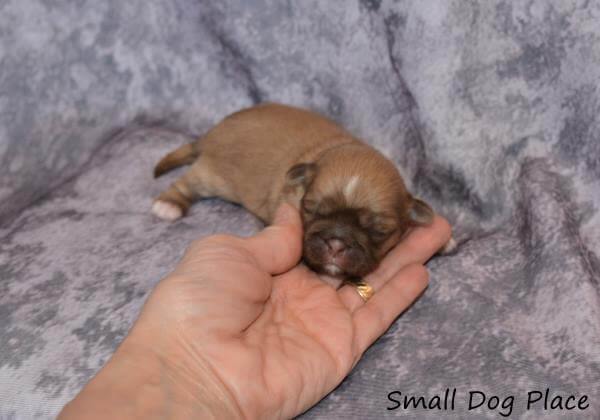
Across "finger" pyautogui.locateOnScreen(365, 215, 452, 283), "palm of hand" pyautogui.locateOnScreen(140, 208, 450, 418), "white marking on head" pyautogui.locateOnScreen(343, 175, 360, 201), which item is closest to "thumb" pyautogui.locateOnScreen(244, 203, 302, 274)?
"palm of hand" pyautogui.locateOnScreen(140, 208, 450, 418)

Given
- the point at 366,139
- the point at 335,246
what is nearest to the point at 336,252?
the point at 335,246

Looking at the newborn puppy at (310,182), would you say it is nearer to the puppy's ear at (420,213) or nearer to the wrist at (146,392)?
the puppy's ear at (420,213)

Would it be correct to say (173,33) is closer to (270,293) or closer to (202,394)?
(270,293)

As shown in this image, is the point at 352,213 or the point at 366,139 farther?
the point at 366,139

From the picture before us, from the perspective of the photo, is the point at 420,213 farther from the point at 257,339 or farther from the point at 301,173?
the point at 257,339

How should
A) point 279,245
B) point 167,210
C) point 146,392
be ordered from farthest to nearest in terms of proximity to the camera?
point 167,210
point 279,245
point 146,392

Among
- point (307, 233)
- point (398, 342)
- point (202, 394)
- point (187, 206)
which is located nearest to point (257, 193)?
point (187, 206)

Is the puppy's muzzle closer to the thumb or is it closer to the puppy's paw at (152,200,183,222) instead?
the thumb
